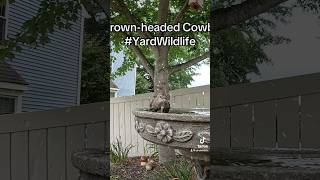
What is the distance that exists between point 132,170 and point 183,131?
1.16ft

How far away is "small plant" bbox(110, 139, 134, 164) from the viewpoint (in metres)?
2.26

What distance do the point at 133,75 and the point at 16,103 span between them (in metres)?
0.67

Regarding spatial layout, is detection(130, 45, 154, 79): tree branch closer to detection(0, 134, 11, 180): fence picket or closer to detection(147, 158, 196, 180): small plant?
detection(147, 158, 196, 180): small plant

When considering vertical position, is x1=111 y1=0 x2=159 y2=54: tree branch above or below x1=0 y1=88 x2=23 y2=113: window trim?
above

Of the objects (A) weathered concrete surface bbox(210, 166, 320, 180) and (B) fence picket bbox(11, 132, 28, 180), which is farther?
(B) fence picket bbox(11, 132, 28, 180)

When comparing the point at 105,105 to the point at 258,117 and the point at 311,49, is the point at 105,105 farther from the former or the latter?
the point at 311,49

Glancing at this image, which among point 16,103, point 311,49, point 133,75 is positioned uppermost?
point 311,49

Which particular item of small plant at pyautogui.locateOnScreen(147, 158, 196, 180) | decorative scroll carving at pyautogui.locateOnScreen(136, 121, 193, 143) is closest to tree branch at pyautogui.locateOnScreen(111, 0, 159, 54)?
decorative scroll carving at pyautogui.locateOnScreen(136, 121, 193, 143)

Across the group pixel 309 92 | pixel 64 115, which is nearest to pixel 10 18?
pixel 64 115

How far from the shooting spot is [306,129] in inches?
91.5

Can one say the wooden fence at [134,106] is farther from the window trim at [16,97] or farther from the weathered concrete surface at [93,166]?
the window trim at [16,97]

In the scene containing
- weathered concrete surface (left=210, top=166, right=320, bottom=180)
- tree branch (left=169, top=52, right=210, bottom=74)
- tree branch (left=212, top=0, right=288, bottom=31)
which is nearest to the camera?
weathered concrete surface (left=210, top=166, right=320, bottom=180)

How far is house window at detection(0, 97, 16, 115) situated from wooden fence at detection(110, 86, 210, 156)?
55 centimetres

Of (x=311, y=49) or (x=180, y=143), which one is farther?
(x=311, y=49)
